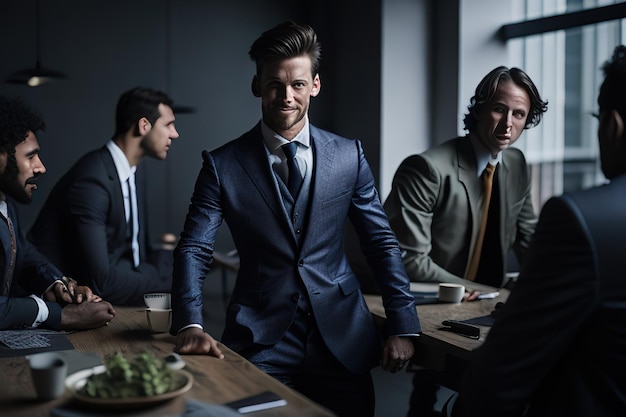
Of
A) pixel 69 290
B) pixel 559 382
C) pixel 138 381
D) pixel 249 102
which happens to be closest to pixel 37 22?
pixel 249 102

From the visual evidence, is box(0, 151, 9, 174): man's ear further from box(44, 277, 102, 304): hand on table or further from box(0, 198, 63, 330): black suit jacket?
box(44, 277, 102, 304): hand on table

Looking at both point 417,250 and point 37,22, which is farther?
point 37,22

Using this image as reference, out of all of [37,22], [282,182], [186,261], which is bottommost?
[186,261]

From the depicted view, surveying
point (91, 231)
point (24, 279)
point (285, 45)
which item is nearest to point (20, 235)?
point (24, 279)

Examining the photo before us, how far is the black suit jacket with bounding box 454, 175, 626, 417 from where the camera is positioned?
1428mm

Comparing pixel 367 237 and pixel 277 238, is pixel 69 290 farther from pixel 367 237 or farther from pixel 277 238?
pixel 367 237

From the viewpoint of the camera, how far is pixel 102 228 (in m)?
3.56

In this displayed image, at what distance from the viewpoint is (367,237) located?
7.90ft

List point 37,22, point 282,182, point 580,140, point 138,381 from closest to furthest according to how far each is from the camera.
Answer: point 138,381 → point 282,182 → point 580,140 → point 37,22

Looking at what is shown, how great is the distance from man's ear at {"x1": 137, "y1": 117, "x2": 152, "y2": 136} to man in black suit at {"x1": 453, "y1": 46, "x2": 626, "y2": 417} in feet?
9.55

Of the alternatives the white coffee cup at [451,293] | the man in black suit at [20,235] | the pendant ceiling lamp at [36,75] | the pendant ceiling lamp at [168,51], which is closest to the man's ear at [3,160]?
the man in black suit at [20,235]

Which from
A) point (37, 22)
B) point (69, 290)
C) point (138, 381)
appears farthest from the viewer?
point (37, 22)

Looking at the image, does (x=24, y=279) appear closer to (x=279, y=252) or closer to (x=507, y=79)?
(x=279, y=252)

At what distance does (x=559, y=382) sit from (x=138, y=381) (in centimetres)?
85
